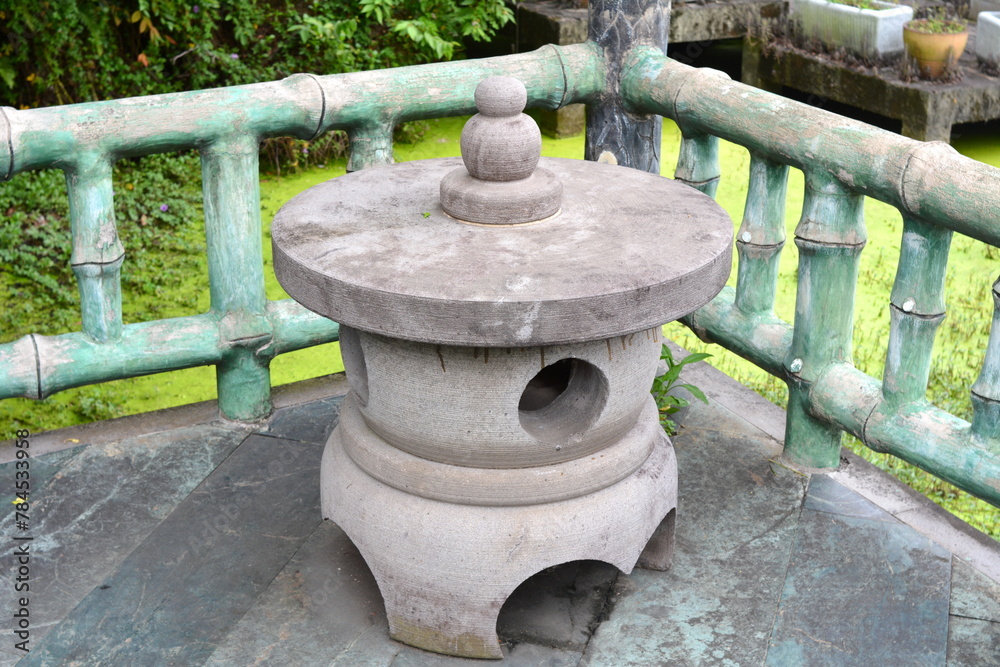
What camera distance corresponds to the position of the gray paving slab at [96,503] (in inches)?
111

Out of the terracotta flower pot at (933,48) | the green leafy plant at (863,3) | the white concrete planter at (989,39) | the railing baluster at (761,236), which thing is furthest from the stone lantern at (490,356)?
the green leafy plant at (863,3)

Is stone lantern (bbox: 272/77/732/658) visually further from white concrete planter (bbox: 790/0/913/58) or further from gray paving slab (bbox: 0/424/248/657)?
white concrete planter (bbox: 790/0/913/58)

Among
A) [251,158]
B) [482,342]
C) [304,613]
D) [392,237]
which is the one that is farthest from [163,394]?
[482,342]

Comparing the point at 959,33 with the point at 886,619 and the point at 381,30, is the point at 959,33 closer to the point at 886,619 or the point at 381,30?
the point at 381,30

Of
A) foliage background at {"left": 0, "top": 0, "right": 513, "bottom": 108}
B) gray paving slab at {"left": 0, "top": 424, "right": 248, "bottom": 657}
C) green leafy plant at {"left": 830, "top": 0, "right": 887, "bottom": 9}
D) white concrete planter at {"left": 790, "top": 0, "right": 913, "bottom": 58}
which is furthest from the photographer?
green leafy plant at {"left": 830, "top": 0, "right": 887, "bottom": 9}

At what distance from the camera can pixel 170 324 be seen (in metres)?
3.35

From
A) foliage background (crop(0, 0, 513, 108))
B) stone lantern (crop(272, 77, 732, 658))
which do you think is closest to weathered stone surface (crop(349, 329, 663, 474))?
stone lantern (crop(272, 77, 732, 658))

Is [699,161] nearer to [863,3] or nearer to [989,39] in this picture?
[989,39]

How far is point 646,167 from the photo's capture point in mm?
3697

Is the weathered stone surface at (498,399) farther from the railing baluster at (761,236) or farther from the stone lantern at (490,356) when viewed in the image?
the railing baluster at (761,236)

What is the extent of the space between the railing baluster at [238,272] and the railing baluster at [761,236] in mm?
1388

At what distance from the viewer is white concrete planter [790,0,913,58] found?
739 cm

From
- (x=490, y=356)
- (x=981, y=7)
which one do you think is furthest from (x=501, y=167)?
(x=981, y=7)

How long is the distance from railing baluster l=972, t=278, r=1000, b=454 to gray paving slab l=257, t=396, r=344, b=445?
Answer: 5.79 feet
